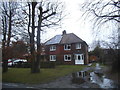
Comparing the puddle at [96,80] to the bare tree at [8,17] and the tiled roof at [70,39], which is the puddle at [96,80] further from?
the tiled roof at [70,39]

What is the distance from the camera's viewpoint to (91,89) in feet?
23.6

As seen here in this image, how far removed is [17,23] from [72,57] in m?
17.6

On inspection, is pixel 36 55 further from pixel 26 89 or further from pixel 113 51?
pixel 113 51

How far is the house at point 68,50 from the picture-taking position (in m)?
27.8

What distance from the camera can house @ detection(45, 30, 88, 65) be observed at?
1093 inches

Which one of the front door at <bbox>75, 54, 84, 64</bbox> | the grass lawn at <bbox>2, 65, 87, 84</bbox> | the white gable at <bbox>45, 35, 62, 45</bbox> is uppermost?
the white gable at <bbox>45, 35, 62, 45</bbox>

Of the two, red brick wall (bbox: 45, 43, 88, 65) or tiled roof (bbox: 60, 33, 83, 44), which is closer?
red brick wall (bbox: 45, 43, 88, 65)

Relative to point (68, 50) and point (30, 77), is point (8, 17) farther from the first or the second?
point (68, 50)

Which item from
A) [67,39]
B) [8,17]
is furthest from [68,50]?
[8,17]

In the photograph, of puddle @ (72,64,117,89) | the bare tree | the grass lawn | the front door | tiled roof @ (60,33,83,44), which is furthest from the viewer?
tiled roof @ (60,33,83,44)

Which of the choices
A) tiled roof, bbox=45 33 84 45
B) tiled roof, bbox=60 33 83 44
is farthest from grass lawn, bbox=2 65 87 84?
tiled roof, bbox=45 33 84 45

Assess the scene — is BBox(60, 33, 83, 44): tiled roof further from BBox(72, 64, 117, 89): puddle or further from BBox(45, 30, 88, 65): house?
BBox(72, 64, 117, 89): puddle

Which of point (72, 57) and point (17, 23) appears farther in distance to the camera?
point (72, 57)

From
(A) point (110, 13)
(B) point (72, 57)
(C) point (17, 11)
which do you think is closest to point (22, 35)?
(C) point (17, 11)
